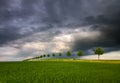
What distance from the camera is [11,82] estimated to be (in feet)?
62.5

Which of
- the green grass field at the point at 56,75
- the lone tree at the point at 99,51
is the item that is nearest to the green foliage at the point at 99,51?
the lone tree at the point at 99,51

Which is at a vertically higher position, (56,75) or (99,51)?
(99,51)

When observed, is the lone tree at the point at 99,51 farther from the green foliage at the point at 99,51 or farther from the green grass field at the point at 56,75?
the green grass field at the point at 56,75

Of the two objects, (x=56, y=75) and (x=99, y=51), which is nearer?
(x=56, y=75)

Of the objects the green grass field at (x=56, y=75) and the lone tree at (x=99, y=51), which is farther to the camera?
the lone tree at (x=99, y=51)

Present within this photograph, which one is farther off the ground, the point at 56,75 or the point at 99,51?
the point at 99,51

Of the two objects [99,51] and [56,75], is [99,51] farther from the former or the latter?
[56,75]

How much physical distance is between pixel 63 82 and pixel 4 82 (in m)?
5.70

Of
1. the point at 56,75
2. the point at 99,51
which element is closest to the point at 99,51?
the point at 99,51

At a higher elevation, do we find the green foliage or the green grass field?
the green foliage

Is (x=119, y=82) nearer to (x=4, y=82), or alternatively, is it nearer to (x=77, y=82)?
(x=77, y=82)

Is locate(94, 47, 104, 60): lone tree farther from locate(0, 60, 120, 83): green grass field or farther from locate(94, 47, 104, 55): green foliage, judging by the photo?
locate(0, 60, 120, 83): green grass field

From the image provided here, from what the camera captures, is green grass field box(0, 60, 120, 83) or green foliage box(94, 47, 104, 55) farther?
green foliage box(94, 47, 104, 55)

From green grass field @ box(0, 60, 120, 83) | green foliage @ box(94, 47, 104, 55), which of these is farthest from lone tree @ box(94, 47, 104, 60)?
green grass field @ box(0, 60, 120, 83)
